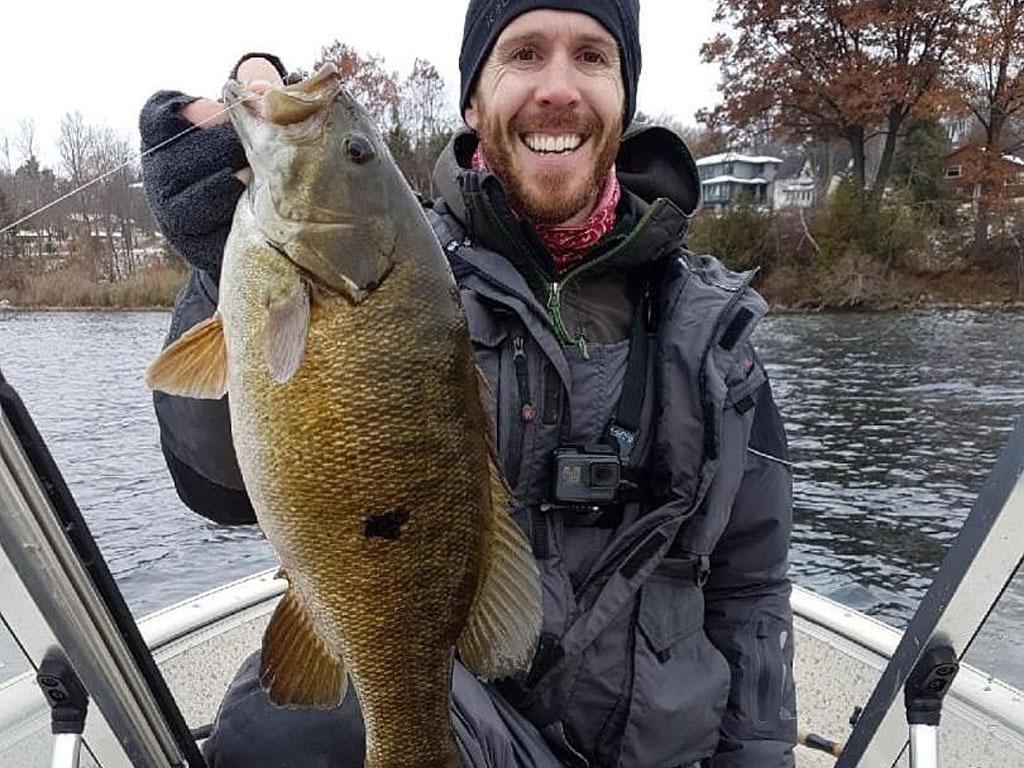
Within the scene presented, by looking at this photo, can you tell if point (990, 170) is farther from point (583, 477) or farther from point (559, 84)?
point (583, 477)

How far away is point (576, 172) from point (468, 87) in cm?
47

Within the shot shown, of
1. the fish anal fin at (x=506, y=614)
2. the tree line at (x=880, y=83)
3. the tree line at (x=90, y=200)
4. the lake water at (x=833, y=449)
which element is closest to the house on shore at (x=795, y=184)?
the tree line at (x=880, y=83)

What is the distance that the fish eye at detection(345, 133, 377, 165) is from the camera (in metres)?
1.67

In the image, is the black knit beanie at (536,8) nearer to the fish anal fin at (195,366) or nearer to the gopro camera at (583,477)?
the gopro camera at (583,477)

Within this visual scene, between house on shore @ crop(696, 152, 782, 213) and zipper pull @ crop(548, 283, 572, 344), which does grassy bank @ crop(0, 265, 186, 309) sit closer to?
zipper pull @ crop(548, 283, 572, 344)

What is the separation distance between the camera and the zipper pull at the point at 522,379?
8.07 ft

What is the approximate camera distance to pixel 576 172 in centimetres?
277

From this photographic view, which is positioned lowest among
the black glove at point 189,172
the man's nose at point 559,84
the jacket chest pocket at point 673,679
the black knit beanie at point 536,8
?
the jacket chest pocket at point 673,679

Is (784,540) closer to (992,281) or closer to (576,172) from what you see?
(576,172)

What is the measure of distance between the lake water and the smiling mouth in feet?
4.91

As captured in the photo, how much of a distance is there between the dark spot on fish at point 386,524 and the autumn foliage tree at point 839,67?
31774 mm

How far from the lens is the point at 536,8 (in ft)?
9.17

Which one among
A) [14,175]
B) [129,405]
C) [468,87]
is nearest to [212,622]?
[14,175]

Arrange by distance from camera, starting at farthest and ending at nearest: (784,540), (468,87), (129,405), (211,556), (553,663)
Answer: (129,405) → (211,556) → (468,87) → (784,540) → (553,663)
